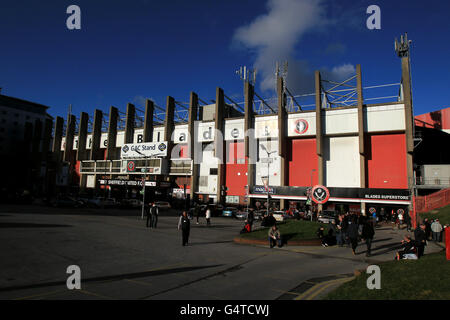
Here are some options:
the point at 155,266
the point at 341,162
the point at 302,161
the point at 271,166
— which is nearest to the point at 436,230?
the point at 155,266

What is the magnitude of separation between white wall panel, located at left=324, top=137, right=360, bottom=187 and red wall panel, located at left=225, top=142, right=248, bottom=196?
1296cm

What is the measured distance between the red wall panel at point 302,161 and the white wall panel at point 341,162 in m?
1.85

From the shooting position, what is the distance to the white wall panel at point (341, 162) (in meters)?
40.4

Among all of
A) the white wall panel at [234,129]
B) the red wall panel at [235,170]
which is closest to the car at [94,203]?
the red wall panel at [235,170]

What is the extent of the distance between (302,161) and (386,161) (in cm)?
1124

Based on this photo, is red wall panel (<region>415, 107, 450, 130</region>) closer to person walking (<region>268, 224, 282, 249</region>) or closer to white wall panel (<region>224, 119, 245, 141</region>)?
white wall panel (<region>224, 119, 245, 141</region>)

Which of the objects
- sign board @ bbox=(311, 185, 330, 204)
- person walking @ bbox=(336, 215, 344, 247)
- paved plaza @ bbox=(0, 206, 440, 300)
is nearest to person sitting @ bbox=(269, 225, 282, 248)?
paved plaza @ bbox=(0, 206, 440, 300)

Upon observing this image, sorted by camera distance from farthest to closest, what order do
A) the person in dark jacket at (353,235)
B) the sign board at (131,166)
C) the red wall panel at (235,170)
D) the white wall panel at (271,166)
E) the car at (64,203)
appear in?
the sign board at (131,166)
the red wall panel at (235,170)
the white wall panel at (271,166)
the car at (64,203)
the person in dark jacket at (353,235)

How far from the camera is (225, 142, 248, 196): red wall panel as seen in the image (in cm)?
4716

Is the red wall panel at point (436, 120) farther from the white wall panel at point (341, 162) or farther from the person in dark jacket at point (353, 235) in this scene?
the person in dark jacket at point (353, 235)

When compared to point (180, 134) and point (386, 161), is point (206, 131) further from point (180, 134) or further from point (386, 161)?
point (386, 161)
